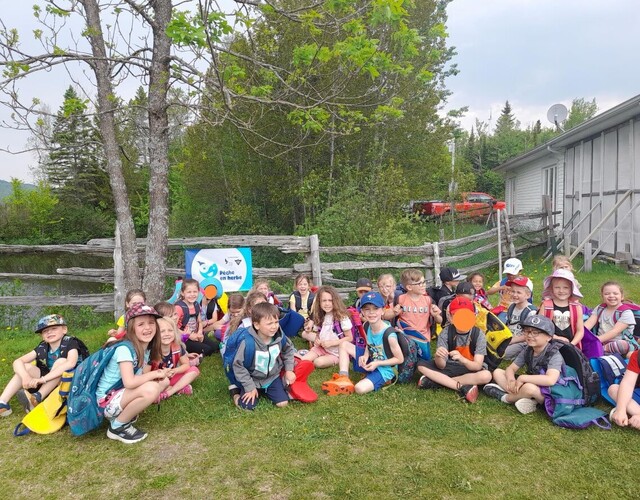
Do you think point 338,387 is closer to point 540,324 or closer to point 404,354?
point 404,354

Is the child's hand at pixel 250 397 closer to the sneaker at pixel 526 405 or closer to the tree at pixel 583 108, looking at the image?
the sneaker at pixel 526 405

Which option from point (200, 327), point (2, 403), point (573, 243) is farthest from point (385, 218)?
point (2, 403)

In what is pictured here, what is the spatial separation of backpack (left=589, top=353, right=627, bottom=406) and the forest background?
348 cm

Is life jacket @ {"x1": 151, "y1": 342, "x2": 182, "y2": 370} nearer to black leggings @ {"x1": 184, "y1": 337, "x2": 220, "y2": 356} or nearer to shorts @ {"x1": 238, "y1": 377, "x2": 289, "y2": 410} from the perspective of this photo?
shorts @ {"x1": 238, "y1": 377, "x2": 289, "y2": 410}

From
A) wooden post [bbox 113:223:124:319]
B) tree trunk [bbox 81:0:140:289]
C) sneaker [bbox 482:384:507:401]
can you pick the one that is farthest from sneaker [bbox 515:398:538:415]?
wooden post [bbox 113:223:124:319]

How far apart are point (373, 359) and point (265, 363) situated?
1134mm

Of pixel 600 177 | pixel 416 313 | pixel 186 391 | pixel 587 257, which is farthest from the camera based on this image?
pixel 600 177

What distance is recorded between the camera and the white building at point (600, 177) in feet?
33.0

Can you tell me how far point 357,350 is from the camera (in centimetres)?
494

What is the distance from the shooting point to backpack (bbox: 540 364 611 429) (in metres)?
3.54

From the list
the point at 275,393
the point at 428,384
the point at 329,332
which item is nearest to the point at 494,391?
the point at 428,384

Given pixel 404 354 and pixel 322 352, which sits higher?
pixel 404 354

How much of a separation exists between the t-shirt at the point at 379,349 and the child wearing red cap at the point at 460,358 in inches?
12.3

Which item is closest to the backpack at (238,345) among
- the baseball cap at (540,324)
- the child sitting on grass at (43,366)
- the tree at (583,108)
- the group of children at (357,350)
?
the group of children at (357,350)
